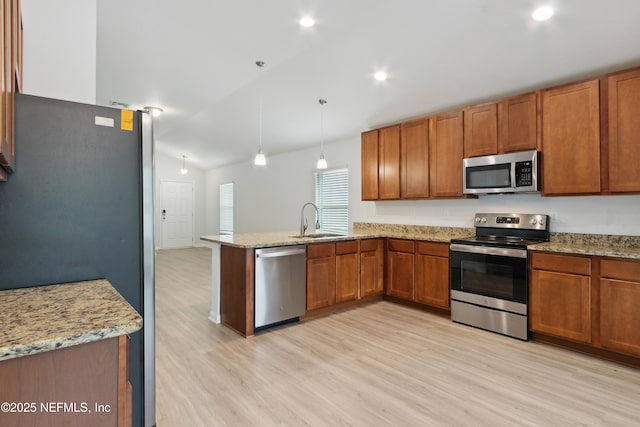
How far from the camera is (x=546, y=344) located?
3055 mm

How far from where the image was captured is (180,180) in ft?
34.3

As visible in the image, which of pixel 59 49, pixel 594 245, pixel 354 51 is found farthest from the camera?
pixel 354 51

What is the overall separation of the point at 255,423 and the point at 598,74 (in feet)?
12.7

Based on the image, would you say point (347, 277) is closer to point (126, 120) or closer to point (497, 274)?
point (497, 274)

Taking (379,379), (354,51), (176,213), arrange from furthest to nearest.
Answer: (176,213) < (354,51) < (379,379)

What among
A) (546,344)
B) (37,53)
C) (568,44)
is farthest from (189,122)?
(546,344)

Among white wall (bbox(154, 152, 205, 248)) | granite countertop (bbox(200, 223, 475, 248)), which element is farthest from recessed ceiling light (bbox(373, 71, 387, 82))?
white wall (bbox(154, 152, 205, 248))

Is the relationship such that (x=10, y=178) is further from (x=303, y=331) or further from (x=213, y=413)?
(x=303, y=331)

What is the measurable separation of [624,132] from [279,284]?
10.7 feet

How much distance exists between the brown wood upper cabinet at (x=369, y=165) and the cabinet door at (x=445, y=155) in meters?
0.85

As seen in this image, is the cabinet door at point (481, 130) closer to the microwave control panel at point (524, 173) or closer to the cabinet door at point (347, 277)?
the microwave control panel at point (524, 173)

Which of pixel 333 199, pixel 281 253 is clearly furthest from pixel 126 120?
pixel 333 199

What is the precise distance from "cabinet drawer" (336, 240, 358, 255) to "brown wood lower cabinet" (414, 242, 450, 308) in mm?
747

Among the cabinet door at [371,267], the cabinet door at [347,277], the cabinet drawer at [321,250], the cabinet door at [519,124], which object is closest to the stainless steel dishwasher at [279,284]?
the cabinet drawer at [321,250]
